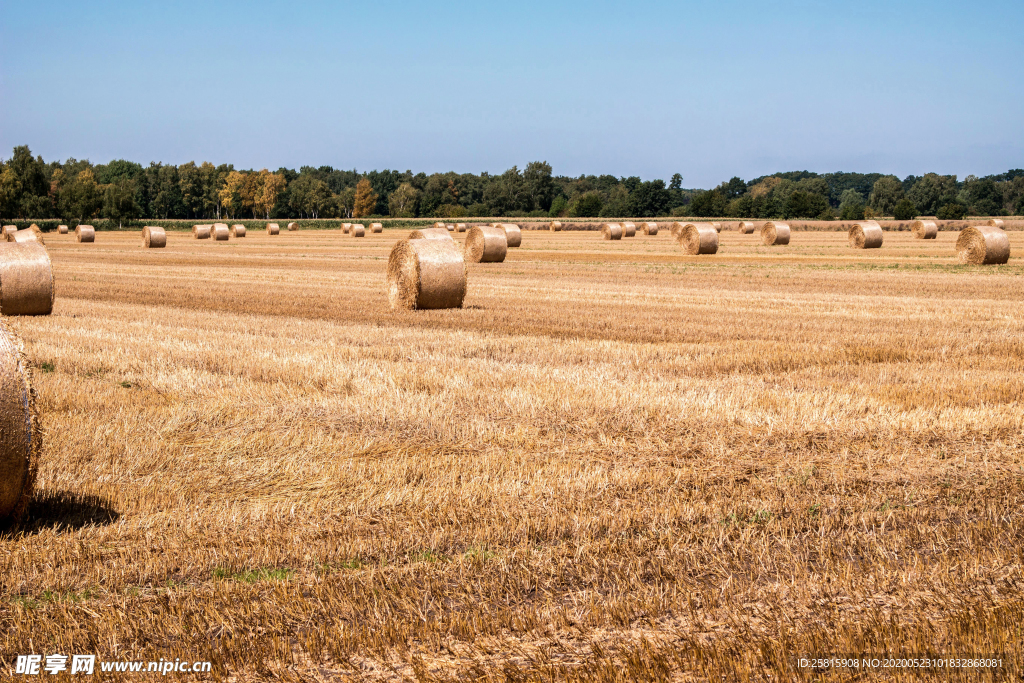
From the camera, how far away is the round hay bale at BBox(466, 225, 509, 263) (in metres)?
33.6

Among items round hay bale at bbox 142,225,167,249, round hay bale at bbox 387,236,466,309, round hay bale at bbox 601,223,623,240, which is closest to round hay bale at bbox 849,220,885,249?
round hay bale at bbox 601,223,623,240

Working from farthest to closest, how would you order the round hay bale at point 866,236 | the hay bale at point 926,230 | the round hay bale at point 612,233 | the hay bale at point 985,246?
1. the round hay bale at point 612,233
2. the hay bale at point 926,230
3. the round hay bale at point 866,236
4. the hay bale at point 985,246

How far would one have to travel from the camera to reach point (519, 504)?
590cm

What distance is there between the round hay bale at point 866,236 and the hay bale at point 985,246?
1271 centimetres

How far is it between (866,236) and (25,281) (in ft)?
121

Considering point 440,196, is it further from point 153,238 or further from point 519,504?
point 519,504

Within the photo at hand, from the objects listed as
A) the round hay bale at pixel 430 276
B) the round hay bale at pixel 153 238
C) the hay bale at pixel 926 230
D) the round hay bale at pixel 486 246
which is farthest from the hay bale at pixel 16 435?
the hay bale at pixel 926 230

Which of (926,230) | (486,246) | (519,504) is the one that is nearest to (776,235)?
(926,230)

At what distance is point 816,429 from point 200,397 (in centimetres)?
557

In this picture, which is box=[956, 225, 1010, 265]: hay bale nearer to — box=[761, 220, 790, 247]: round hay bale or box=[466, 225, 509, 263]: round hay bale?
box=[466, 225, 509, 263]: round hay bale

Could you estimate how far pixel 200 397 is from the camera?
9.02m

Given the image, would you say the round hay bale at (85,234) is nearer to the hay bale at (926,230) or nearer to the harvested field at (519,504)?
the hay bale at (926,230)

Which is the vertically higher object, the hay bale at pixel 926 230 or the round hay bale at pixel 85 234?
the hay bale at pixel 926 230

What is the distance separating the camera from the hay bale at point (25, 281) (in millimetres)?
16344
